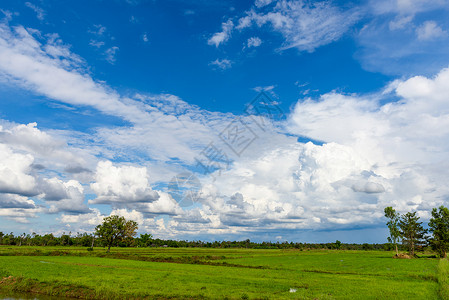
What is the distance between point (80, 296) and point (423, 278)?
4339cm

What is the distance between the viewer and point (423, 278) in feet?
123

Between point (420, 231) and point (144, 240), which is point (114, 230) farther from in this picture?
point (420, 231)

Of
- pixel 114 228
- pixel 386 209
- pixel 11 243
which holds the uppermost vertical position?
pixel 386 209

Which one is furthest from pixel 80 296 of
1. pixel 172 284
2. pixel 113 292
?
pixel 172 284

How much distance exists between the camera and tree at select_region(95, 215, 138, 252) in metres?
104

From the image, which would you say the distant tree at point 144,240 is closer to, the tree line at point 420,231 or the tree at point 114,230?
the tree at point 114,230

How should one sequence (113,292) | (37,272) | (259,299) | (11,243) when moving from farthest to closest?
1. (11,243)
2. (37,272)
3. (113,292)
4. (259,299)

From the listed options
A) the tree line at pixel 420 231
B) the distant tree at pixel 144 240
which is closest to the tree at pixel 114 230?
the distant tree at pixel 144 240

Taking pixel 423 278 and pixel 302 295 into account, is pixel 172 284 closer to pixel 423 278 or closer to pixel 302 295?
pixel 302 295

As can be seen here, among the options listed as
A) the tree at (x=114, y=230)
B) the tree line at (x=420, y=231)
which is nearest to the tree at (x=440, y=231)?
the tree line at (x=420, y=231)

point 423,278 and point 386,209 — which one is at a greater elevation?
point 386,209

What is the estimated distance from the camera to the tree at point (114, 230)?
341 ft

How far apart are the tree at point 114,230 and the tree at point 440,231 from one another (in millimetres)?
110031

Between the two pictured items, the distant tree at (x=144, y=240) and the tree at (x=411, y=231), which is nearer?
the tree at (x=411, y=231)
